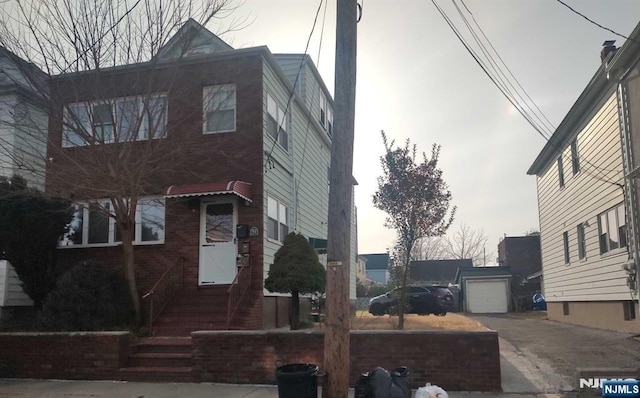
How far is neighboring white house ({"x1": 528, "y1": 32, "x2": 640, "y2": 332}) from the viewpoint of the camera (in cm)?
1505

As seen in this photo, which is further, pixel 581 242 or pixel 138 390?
pixel 581 242

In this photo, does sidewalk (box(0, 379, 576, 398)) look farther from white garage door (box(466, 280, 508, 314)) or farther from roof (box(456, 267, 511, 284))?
roof (box(456, 267, 511, 284))

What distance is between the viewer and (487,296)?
116 feet

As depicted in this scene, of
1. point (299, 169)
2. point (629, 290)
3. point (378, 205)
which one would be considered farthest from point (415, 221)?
point (629, 290)

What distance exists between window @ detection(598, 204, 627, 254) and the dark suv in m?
9.11

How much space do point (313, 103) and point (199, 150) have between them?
7127 millimetres

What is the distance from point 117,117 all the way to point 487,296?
94.2ft

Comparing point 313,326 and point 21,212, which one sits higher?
point 21,212

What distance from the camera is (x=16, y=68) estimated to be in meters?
12.2

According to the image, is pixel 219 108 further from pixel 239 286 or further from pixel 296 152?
pixel 239 286

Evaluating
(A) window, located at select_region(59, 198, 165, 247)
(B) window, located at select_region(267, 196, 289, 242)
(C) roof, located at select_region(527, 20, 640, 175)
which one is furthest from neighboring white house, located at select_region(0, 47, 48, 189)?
(C) roof, located at select_region(527, 20, 640, 175)

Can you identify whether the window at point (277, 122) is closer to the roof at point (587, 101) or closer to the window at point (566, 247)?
the roof at point (587, 101)

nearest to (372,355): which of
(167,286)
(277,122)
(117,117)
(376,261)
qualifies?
(167,286)

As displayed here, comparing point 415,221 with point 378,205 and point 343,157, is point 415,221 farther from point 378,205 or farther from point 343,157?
point 343,157
